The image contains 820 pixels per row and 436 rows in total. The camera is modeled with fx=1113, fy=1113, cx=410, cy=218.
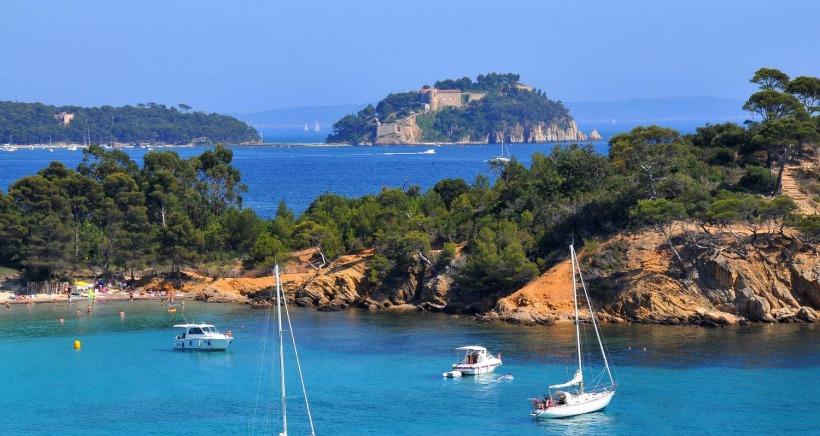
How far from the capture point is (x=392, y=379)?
158 feet

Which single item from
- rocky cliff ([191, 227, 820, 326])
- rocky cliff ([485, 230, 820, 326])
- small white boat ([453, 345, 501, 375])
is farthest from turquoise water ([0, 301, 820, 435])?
rocky cliff ([191, 227, 820, 326])

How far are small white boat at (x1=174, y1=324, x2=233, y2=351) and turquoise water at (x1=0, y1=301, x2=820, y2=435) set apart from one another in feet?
2.24

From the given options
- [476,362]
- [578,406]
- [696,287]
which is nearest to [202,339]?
[476,362]

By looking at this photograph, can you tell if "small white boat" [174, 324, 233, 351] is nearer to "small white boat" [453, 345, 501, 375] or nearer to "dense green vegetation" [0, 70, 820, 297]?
"small white boat" [453, 345, 501, 375]

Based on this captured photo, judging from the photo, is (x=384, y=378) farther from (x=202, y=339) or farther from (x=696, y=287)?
(x=696, y=287)

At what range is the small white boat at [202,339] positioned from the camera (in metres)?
56.0

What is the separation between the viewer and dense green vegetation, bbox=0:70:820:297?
212 feet

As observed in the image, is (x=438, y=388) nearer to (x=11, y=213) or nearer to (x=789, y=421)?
(x=789, y=421)

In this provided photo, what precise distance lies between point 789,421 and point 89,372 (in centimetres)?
3034

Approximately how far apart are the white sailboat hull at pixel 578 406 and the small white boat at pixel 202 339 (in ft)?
66.9

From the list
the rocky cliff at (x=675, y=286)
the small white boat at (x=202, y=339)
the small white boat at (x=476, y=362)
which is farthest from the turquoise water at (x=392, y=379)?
the rocky cliff at (x=675, y=286)

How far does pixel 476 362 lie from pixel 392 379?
12.9 feet

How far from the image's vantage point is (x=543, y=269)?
65.1 m

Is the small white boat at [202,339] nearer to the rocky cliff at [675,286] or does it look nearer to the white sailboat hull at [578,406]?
the rocky cliff at [675,286]
